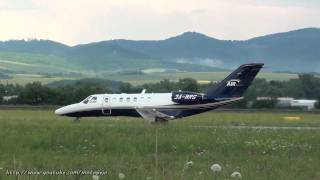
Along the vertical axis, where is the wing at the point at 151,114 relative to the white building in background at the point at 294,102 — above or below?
above

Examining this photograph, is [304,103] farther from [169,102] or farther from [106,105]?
[106,105]

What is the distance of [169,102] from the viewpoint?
4794 centimetres

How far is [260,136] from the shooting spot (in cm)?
2280

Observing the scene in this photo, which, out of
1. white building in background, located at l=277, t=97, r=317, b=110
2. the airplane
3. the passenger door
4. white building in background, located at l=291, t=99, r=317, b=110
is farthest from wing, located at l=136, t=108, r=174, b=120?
white building in background, located at l=291, t=99, r=317, b=110

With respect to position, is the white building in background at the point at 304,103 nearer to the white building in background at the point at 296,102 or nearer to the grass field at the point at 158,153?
the white building in background at the point at 296,102

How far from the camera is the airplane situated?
47.9 m

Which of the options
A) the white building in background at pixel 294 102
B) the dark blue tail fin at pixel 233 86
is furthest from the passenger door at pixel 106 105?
the white building in background at pixel 294 102

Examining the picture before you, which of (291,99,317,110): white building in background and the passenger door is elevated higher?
the passenger door

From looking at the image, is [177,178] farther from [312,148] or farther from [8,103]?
[8,103]

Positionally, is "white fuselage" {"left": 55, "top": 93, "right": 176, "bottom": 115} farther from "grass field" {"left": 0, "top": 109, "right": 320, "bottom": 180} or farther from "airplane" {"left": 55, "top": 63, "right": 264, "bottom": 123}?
"grass field" {"left": 0, "top": 109, "right": 320, "bottom": 180}

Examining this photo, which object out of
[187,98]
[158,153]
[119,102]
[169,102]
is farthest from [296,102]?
[158,153]

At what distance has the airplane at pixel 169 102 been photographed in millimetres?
47875

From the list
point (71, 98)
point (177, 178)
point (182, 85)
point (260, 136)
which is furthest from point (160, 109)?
point (182, 85)

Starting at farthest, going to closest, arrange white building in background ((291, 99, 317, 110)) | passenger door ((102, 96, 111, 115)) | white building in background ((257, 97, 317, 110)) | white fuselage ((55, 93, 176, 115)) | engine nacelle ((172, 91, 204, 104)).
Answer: white building in background ((257, 97, 317, 110)) < white building in background ((291, 99, 317, 110)) < passenger door ((102, 96, 111, 115)) < white fuselage ((55, 93, 176, 115)) < engine nacelle ((172, 91, 204, 104))
